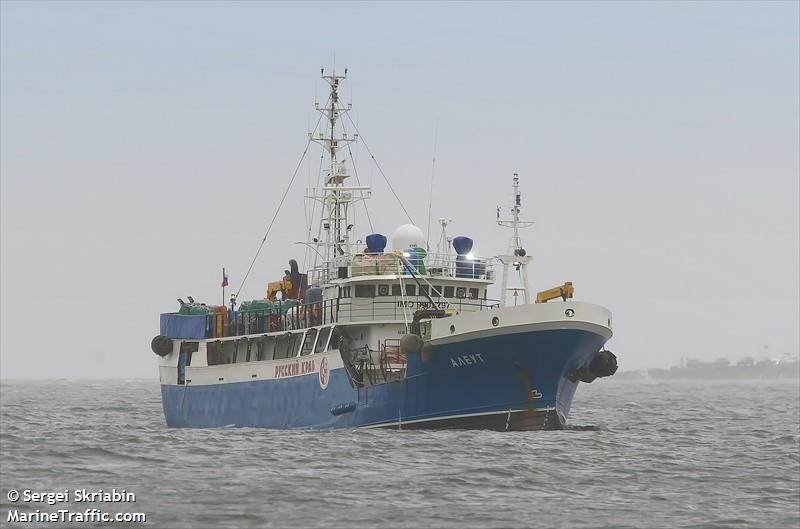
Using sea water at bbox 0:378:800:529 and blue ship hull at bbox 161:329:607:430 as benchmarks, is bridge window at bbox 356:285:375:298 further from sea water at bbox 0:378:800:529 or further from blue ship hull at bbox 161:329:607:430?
sea water at bbox 0:378:800:529

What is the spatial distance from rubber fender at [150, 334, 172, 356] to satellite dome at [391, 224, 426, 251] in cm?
1438

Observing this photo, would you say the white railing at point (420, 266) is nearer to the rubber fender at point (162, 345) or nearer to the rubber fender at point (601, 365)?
the rubber fender at point (601, 365)

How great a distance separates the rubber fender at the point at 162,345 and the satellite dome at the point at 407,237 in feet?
47.2

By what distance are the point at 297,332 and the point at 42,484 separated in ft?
70.1

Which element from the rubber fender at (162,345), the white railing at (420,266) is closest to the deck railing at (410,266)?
the white railing at (420,266)

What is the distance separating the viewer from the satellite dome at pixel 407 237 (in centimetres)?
5484

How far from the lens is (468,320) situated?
45375 millimetres

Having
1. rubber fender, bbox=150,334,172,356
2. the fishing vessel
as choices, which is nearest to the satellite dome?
the fishing vessel

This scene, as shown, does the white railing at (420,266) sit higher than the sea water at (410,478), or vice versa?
the white railing at (420,266)

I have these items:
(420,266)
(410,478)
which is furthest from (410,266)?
(410,478)

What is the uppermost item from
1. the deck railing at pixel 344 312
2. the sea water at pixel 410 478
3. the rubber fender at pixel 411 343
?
the deck railing at pixel 344 312

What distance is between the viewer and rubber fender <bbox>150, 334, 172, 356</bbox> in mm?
63094

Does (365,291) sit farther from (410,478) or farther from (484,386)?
(410,478)

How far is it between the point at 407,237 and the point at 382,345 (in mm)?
6460
